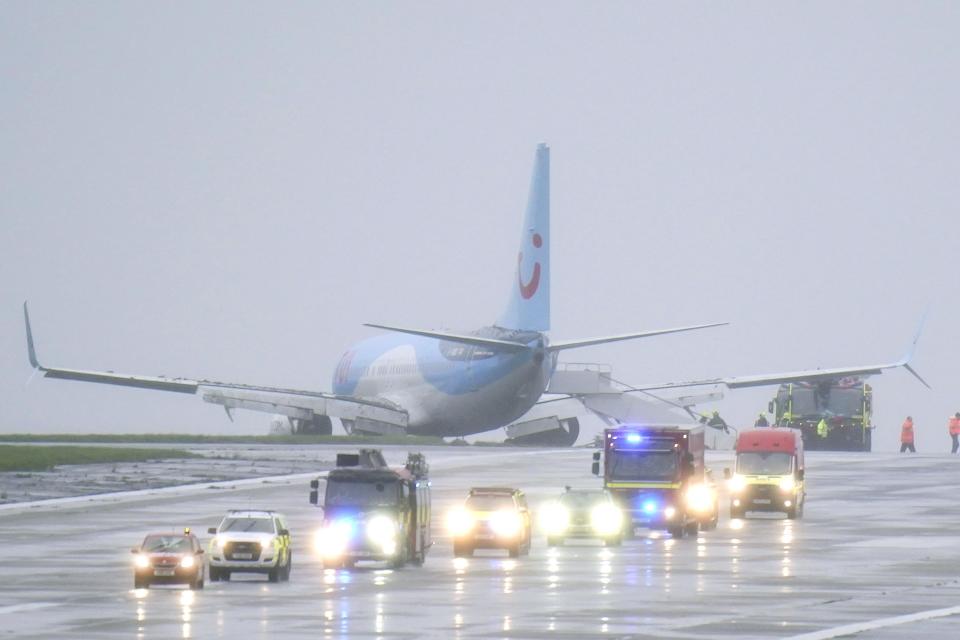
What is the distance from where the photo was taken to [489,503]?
54.4 meters

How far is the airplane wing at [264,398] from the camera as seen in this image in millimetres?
116062

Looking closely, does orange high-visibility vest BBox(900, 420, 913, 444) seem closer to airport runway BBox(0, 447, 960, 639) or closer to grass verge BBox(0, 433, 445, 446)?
grass verge BBox(0, 433, 445, 446)

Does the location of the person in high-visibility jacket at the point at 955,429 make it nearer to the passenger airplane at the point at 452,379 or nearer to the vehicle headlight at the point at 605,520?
the passenger airplane at the point at 452,379

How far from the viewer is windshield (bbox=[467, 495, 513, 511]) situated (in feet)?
178

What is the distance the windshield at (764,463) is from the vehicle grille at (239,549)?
29.7m

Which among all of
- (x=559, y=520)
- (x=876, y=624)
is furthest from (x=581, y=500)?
(x=876, y=624)

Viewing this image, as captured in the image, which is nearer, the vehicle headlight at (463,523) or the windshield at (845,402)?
the vehicle headlight at (463,523)

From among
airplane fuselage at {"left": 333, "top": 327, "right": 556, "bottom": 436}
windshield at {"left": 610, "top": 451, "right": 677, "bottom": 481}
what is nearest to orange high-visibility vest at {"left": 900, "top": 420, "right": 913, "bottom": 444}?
airplane fuselage at {"left": 333, "top": 327, "right": 556, "bottom": 436}

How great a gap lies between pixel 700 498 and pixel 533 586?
2250cm

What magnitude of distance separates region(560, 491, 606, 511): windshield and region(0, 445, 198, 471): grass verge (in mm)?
37443

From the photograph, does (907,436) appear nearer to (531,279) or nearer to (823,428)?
(823,428)

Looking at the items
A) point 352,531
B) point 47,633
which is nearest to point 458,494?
point 352,531

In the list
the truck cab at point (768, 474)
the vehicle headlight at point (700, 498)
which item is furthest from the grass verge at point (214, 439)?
the vehicle headlight at point (700, 498)

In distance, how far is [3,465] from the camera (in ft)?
295
